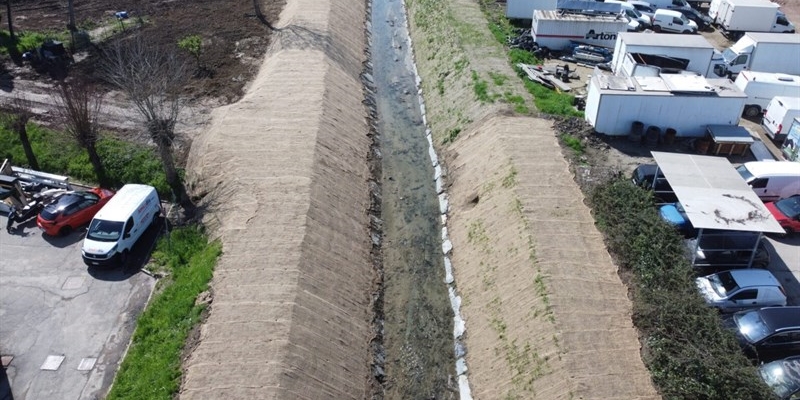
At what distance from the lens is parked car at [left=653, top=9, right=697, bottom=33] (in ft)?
143

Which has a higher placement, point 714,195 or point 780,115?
point 714,195

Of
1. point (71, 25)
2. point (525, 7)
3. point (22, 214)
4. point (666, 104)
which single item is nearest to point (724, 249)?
point (666, 104)

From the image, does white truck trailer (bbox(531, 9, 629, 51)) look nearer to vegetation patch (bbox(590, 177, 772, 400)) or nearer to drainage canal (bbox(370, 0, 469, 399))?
drainage canal (bbox(370, 0, 469, 399))

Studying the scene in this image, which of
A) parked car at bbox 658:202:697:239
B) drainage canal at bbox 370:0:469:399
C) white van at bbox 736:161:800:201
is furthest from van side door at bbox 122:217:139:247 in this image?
white van at bbox 736:161:800:201

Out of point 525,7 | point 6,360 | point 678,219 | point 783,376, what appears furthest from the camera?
point 525,7

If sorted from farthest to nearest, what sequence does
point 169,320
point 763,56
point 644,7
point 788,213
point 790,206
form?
1. point 644,7
2. point 763,56
3. point 790,206
4. point 788,213
5. point 169,320

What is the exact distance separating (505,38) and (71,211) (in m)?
29.8

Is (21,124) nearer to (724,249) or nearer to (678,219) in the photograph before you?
(678,219)

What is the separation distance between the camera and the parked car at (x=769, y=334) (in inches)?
760

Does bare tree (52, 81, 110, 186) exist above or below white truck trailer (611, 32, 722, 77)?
above

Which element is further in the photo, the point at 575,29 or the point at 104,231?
the point at 575,29

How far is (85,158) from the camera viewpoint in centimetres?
2984

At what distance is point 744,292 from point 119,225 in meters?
23.6

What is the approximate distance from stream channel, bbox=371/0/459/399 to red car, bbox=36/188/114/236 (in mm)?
12918
